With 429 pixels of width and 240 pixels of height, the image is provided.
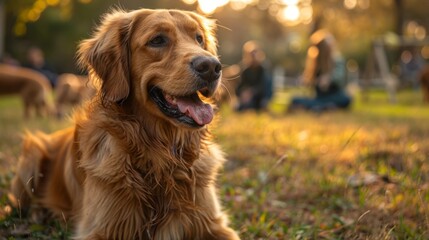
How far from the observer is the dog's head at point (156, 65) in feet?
9.52

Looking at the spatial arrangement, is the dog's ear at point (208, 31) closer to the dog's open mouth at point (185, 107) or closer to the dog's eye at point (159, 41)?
the dog's eye at point (159, 41)

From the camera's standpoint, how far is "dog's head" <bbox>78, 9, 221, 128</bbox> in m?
2.90

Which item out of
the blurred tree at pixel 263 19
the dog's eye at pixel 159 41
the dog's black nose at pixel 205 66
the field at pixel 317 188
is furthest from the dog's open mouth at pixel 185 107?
the blurred tree at pixel 263 19

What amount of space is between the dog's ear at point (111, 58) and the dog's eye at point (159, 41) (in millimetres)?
188

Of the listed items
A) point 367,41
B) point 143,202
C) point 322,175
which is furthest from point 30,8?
point 367,41

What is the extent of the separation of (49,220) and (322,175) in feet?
8.51

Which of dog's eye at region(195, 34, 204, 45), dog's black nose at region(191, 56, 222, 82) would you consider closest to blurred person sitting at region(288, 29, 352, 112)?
dog's eye at region(195, 34, 204, 45)

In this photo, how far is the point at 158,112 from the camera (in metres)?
3.01

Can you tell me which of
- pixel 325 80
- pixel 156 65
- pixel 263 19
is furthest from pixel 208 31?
pixel 263 19

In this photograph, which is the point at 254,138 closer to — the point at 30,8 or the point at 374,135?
the point at 374,135

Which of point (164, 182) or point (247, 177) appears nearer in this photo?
point (164, 182)

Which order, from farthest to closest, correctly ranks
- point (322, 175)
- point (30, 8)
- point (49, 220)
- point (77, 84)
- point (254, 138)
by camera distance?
point (77, 84), point (30, 8), point (254, 138), point (322, 175), point (49, 220)

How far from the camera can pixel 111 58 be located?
10.3 feet

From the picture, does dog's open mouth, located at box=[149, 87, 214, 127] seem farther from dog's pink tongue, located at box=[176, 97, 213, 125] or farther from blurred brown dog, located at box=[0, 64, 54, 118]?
blurred brown dog, located at box=[0, 64, 54, 118]
